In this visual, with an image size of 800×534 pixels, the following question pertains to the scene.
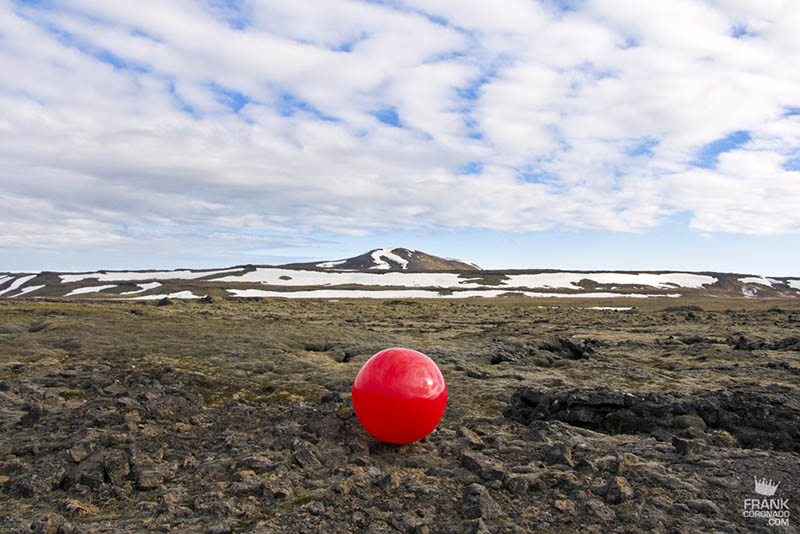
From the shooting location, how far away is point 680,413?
9266 millimetres

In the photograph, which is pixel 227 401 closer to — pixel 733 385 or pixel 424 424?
pixel 424 424

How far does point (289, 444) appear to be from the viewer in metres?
7.61

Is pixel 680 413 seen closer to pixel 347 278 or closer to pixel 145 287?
pixel 145 287

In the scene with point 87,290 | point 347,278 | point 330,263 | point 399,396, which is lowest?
point 87,290

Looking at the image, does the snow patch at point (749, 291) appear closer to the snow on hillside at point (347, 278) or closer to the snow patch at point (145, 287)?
the snow on hillside at point (347, 278)

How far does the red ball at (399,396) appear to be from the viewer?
704cm

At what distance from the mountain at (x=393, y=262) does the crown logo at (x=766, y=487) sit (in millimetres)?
138668

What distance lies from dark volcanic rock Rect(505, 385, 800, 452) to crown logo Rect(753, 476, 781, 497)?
1.97 meters

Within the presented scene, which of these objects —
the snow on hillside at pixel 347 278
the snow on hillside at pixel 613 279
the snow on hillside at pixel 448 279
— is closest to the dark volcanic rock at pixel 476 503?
the snow on hillside at pixel 448 279

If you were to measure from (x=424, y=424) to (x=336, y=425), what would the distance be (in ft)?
6.43

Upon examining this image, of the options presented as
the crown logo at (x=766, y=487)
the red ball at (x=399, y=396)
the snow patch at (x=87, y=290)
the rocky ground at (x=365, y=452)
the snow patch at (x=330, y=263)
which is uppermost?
the snow patch at (x=330, y=263)

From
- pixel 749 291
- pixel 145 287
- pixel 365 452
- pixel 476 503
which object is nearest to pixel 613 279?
pixel 749 291

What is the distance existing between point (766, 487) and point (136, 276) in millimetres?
126552

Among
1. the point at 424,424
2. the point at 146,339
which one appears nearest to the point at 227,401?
the point at 424,424
